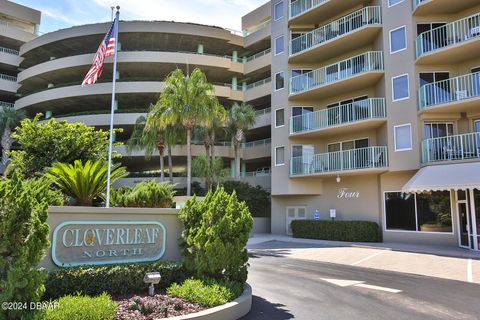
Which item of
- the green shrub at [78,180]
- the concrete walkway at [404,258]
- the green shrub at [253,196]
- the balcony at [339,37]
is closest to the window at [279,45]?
the balcony at [339,37]

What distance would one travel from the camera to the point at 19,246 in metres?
5.33

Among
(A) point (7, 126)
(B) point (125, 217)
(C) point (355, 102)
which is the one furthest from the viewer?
(A) point (7, 126)

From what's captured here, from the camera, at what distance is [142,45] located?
45.3 meters

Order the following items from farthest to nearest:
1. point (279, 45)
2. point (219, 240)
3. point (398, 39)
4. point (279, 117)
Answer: point (279, 45)
point (279, 117)
point (398, 39)
point (219, 240)

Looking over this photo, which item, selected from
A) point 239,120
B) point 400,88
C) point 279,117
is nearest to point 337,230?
point 400,88

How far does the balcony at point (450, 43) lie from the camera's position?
67.7 ft

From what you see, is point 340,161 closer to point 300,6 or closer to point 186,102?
point 186,102

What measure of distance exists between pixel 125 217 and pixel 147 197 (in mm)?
1254

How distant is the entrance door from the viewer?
29.3 meters

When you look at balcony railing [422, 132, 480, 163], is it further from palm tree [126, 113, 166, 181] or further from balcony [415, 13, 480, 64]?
palm tree [126, 113, 166, 181]

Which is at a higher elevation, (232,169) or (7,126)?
(7,126)

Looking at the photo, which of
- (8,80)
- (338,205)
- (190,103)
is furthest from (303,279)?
(8,80)

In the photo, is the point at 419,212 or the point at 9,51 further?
the point at 9,51

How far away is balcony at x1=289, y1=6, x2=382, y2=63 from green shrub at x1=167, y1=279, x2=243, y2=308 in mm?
22168
